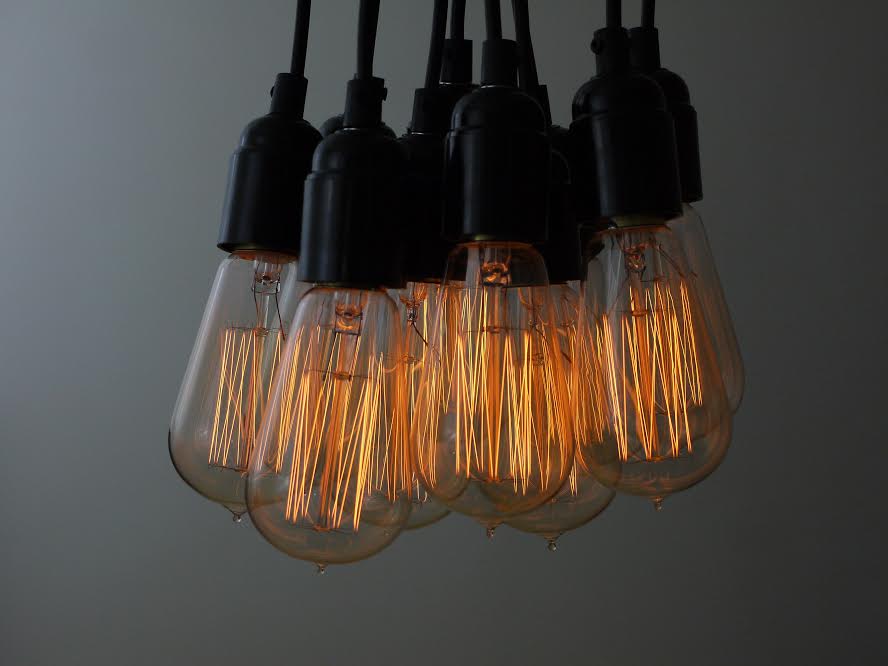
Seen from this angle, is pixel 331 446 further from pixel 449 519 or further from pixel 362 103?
pixel 449 519

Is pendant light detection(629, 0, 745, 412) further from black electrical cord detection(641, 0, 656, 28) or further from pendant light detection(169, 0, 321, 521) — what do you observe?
pendant light detection(169, 0, 321, 521)

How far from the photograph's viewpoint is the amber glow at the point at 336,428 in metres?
0.30

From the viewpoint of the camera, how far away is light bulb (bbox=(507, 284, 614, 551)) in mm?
338

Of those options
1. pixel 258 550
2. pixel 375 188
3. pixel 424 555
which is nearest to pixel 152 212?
pixel 258 550

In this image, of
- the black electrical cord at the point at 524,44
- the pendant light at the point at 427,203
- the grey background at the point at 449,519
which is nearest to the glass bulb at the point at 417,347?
the pendant light at the point at 427,203

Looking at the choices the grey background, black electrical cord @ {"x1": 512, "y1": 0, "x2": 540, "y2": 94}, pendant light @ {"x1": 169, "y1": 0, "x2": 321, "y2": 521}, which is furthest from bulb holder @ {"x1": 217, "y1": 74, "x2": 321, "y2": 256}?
the grey background

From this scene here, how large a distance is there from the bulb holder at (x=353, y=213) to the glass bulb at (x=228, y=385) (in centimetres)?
6

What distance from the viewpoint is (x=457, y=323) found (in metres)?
0.32

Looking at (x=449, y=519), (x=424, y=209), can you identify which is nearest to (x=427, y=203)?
(x=424, y=209)

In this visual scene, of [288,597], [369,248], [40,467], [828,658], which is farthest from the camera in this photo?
[40,467]

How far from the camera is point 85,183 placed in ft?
4.70

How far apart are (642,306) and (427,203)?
0.10 m

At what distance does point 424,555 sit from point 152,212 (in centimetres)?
71

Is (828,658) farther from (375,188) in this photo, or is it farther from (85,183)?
(85,183)
